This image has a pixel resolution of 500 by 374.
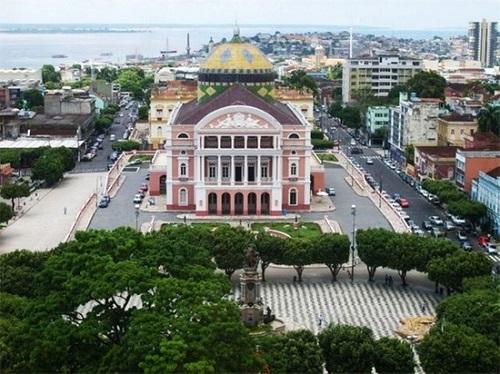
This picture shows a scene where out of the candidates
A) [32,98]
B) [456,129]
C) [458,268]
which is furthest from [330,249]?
[32,98]

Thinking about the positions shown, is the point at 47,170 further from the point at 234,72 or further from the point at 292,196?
the point at 292,196

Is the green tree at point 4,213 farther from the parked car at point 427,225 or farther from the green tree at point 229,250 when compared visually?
the parked car at point 427,225

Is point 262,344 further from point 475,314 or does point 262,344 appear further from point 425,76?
point 425,76

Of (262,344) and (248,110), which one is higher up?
(248,110)

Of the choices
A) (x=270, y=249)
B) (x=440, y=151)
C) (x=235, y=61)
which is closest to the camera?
(x=270, y=249)

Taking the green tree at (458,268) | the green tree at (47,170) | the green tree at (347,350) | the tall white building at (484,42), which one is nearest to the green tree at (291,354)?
the green tree at (347,350)

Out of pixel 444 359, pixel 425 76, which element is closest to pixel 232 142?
pixel 444 359
